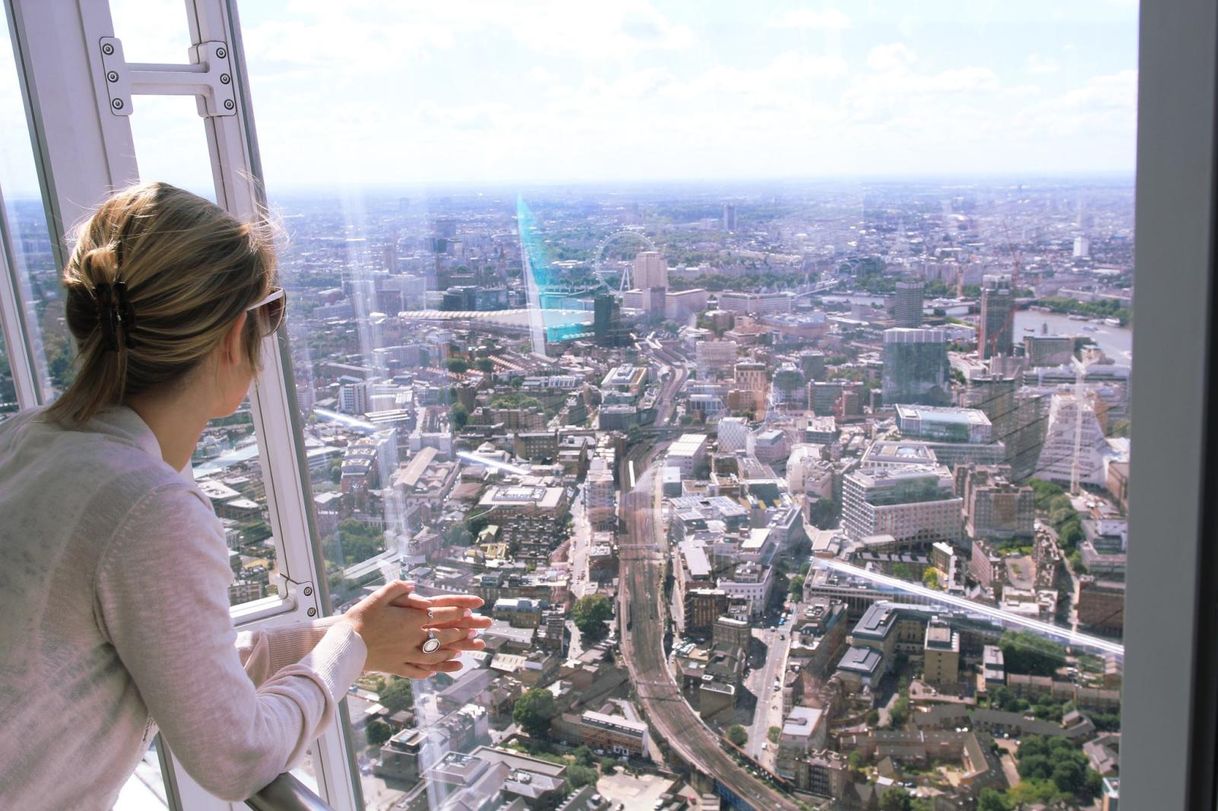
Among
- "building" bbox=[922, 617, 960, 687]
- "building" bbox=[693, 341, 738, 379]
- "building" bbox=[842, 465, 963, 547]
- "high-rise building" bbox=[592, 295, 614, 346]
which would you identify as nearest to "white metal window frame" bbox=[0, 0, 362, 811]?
"high-rise building" bbox=[592, 295, 614, 346]

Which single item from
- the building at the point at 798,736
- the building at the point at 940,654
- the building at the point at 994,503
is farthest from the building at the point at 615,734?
the building at the point at 994,503

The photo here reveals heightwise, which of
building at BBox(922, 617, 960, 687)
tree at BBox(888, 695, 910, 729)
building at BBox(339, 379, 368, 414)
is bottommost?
tree at BBox(888, 695, 910, 729)

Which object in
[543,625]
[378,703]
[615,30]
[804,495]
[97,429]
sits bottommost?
[378,703]

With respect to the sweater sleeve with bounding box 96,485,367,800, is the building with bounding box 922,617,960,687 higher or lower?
lower

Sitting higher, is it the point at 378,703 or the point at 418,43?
the point at 418,43

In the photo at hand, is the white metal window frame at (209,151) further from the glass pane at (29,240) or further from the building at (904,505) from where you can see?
the building at (904,505)

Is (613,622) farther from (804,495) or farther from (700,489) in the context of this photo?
(804,495)

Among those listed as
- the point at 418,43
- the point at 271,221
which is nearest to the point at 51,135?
the point at 418,43

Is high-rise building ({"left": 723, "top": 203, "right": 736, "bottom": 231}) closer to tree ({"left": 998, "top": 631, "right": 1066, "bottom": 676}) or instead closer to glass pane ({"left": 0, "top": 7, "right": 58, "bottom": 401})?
tree ({"left": 998, "top": 631, "right": 1066, "bottom": 676})
